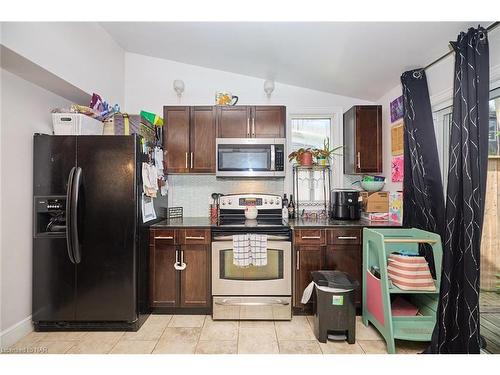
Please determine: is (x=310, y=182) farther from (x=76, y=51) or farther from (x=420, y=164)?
(x=76, y=51)

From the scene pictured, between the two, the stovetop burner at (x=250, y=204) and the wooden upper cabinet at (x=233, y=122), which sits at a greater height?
the wooden upper cabinet at (x=233, y=122)

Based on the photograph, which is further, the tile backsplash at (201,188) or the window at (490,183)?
the tile backsplash at (201,188)

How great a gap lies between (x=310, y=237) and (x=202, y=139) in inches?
60.7

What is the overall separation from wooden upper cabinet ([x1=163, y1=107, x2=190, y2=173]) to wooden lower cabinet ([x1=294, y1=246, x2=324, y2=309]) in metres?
1.50

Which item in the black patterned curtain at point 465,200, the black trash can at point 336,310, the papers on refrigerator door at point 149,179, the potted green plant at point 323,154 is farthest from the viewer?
the potted green plant at point 323,154

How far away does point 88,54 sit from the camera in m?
2.52

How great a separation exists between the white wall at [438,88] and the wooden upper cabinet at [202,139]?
1.91m

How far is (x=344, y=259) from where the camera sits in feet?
8.42

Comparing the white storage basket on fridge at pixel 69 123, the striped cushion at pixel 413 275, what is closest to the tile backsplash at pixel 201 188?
the white storage basket on fridge at pixel 69 123

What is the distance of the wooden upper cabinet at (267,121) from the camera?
115 inches

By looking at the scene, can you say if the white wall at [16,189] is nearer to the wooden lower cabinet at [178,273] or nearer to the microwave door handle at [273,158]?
the wooden lower cabinet at [178,273]

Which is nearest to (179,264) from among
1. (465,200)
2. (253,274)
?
(253,274)
